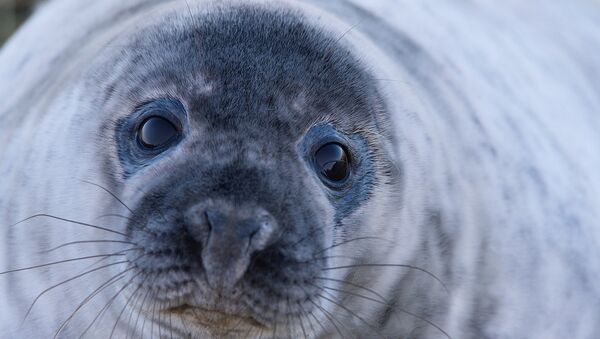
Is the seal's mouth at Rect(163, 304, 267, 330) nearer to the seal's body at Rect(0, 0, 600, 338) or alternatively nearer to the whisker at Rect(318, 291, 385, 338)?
the seal's body at Rect(0, 0, 600, 338)

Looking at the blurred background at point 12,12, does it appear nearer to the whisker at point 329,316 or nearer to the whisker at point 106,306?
the whisker at point 106,306

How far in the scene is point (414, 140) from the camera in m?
3.07

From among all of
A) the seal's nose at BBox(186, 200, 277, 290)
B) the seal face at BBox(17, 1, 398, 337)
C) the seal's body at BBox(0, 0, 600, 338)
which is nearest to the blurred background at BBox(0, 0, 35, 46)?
the seal's body at BBox(0, 0, 600, 338)

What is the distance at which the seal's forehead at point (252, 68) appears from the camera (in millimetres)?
2688

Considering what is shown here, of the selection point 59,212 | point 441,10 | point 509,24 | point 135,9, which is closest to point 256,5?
point 135,9

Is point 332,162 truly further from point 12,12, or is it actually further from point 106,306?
point 12,12

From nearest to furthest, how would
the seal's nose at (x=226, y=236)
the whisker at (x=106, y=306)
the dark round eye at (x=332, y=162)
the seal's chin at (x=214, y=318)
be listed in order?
the seal's nose at (x=226, y=236)
the seal's chin at (x=214, y=318)
the whisker at (x=106, y=306)
the dark round eye at (x=332, y=162)

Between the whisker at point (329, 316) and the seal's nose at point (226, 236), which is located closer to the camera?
the seal's nose at point (226, 236)

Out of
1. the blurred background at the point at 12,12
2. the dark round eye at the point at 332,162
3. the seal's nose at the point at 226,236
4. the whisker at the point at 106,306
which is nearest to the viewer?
the seal's nose at the point at 226,236

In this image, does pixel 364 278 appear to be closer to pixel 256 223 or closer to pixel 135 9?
pixel 256 223

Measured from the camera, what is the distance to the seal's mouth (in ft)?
8.18

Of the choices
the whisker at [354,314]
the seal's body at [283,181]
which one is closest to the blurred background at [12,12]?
the seal's body at [283,181]

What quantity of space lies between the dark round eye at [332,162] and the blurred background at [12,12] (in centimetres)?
366

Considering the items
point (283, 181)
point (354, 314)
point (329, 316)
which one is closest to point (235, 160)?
point (283, 181)
